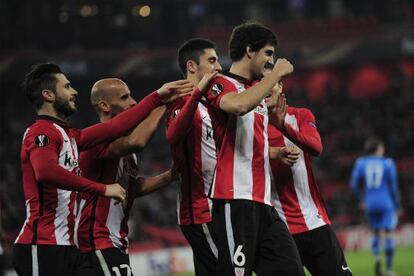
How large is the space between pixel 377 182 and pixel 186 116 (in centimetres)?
959

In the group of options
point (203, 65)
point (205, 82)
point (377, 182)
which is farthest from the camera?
point (377, 182)

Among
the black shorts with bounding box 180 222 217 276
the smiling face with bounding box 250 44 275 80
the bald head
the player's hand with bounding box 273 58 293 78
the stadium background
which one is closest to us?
the player's hand with bounding box 273 58 293 78

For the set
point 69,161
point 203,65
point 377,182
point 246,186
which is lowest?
point 377,182

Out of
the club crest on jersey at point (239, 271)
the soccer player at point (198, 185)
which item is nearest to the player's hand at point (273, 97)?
the soccer player at point (198, 185)

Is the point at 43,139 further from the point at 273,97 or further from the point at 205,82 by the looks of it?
the point at 273,97

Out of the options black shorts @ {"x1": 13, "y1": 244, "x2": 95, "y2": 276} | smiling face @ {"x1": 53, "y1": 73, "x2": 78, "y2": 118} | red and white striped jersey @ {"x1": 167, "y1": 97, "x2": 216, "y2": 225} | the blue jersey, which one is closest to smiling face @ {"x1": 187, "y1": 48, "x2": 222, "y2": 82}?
red and white striped jersey @ {"x1": 167, "y1": 97, "x2": 216, "y2": 225}

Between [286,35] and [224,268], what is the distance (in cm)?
2999

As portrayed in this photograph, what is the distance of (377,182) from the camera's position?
15.1 metres

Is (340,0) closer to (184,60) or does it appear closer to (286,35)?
(286,35)

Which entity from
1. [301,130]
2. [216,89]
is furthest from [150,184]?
[216,89]

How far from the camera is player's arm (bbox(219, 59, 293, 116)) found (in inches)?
214

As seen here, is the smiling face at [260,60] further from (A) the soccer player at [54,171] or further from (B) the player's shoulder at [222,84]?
(A) the soccer player at [54,171]

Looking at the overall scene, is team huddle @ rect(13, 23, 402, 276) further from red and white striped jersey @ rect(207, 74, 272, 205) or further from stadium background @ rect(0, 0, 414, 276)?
stadium background @ rect(0, 0, 414, 276)

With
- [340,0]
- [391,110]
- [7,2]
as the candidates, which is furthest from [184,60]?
Result: [340,0]
